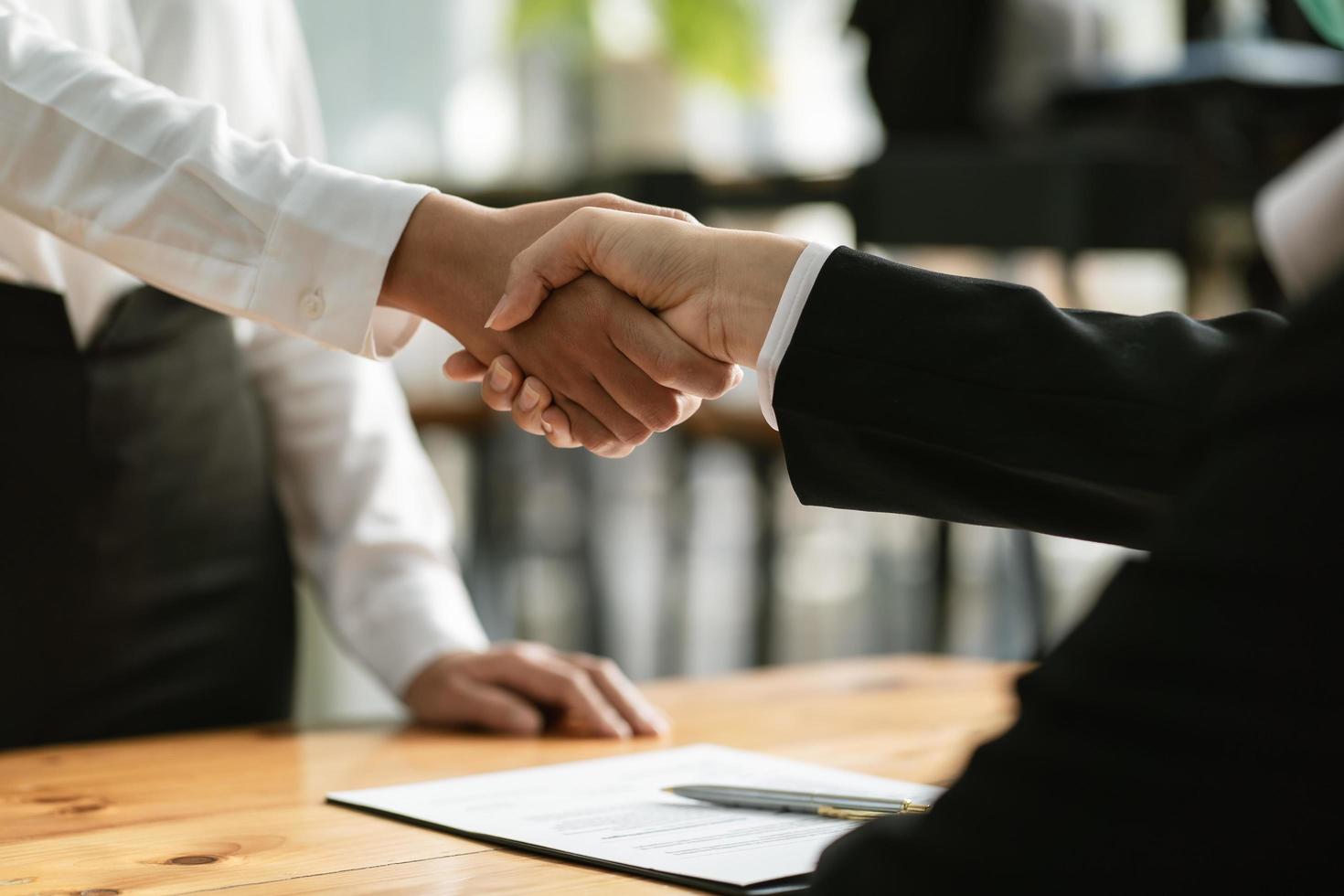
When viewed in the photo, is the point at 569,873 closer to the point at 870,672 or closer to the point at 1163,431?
the point at 1163,431

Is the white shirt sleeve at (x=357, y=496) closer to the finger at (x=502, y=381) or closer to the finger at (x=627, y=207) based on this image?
the finger at (x=502, y=381)

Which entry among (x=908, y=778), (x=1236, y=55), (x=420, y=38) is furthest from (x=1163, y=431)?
(x=420, y=38)

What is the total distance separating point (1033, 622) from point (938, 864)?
2014 mm

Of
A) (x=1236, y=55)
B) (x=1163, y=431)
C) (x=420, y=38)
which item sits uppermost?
(x=420, y=38)

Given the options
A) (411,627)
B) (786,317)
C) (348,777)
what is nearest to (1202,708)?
(786,317)

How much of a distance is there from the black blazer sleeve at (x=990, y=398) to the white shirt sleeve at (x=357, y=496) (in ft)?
1.85

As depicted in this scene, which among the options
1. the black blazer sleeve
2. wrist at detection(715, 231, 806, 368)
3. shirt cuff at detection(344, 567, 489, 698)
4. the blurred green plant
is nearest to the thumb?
wrist at detection(715, 231, 806, 368)

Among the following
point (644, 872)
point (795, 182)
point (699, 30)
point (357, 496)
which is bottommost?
point (644, 872)

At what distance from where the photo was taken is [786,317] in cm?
76

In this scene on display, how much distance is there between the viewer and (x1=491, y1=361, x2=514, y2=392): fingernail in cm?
101

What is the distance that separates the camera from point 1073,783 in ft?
1.33

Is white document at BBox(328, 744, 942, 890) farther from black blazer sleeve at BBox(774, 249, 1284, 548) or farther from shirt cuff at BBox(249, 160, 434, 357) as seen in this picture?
shirt cuff at BBox(249, 160, 434, 357)

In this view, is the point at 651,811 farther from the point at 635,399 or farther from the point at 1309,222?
the point at 1309,222

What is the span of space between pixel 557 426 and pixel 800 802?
396mm
